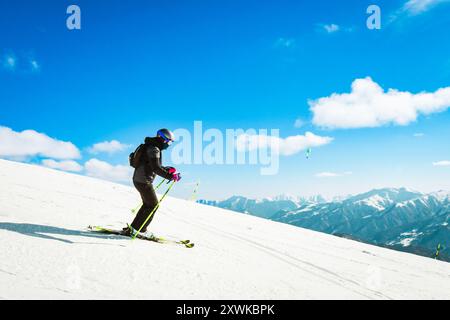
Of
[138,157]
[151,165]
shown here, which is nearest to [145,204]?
[151,165]

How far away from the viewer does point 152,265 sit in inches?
201

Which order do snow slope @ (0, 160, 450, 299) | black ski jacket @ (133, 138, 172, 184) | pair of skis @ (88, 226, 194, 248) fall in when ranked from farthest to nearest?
1. black ski jacket @ (133, 138, 172, 184)
2. pair of skis @ (88, 226, 194, 248)
3. snow slope @ (0, 160, 450, 299)

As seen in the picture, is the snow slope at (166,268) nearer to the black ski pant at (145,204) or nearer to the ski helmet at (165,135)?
the black ski pant at (145,204)

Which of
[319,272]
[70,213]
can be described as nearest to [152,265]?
[319,272]

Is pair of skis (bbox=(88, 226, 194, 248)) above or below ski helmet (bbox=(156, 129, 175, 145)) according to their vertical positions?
below

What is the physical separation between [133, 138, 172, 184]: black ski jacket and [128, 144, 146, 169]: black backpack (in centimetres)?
4

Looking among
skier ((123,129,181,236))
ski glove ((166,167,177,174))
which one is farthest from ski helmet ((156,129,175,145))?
ski glove ((166,167,177,174))

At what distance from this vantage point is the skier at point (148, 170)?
7.36 m

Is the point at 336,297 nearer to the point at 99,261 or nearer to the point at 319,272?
the point at 319,272

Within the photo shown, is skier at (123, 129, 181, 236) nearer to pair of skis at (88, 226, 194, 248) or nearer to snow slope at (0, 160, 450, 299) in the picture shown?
pair of skis at (88, 226, 194, 248)

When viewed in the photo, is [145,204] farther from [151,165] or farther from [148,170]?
[151,165]

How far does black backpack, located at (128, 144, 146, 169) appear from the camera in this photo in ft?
24.6

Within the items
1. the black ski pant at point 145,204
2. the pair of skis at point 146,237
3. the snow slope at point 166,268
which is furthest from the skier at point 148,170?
the snow slope at point 166,268
